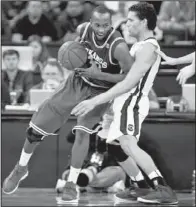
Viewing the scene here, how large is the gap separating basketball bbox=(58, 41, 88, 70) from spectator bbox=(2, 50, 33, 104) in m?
2.65

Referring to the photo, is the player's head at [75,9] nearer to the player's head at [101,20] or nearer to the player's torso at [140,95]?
the player's torso at [140,95]

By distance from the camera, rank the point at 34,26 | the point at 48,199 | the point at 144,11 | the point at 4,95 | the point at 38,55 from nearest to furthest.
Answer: the point at 144,11 → the point at 48,199 → the point at 4,95 → the point at 38,55 → the point at 34,26

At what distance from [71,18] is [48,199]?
3818 mm

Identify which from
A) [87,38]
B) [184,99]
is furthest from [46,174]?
[87,38]

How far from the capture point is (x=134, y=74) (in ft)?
14.2

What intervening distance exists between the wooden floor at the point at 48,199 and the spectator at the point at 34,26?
2.84 metres

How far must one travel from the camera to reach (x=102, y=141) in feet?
22.5

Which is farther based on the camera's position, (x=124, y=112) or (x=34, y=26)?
(x=34, y=26)

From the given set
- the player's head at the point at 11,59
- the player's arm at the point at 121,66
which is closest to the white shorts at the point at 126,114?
the player's arm at the point at 121,66

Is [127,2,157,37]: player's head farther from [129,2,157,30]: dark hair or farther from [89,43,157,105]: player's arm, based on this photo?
[89,43,157,105]: player's arm

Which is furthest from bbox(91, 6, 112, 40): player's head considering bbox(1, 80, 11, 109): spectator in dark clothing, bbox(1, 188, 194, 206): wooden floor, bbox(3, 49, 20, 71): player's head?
bbox(3, 49, 20, 71): player's head

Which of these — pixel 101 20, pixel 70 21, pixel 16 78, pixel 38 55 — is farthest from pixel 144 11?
pixel 70 21

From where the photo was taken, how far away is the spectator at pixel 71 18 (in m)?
9.34

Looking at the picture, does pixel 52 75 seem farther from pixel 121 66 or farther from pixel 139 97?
pixel 121 66
